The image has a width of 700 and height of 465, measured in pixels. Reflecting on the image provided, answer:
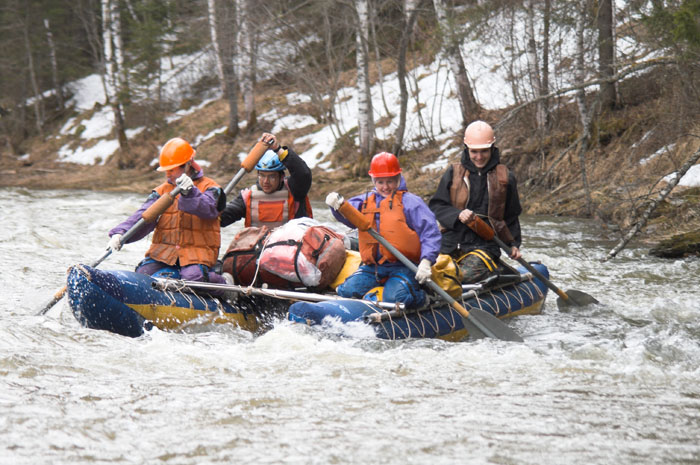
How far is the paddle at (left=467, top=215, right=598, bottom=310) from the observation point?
247 inches

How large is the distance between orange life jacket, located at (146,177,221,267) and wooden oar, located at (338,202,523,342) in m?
1.31

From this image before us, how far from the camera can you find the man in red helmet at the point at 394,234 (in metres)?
5.52

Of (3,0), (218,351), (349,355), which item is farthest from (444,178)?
(3,0)

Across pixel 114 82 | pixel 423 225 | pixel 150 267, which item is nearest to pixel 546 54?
pixel 423 225

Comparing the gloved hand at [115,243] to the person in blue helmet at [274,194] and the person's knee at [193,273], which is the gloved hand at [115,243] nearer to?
the person's knee at [193,273]

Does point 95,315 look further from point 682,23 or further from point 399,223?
point 682,23

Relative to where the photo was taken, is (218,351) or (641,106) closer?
(218,351)

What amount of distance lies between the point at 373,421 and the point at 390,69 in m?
20.3

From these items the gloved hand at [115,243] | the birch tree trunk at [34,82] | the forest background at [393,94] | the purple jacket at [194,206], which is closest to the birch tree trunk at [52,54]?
the forest background at [393,94]

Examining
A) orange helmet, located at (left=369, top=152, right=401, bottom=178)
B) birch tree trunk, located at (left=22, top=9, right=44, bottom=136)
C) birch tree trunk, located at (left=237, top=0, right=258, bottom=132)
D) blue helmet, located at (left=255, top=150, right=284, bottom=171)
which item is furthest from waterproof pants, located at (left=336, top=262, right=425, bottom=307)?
birch tree trunk, located at (left=22, top=9, right=44, bottom=136)

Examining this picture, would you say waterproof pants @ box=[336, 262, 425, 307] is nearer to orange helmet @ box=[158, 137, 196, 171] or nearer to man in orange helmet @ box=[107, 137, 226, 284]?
man in orange helmet @ box=[107, 137, 226, 284]

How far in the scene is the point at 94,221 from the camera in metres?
13.4

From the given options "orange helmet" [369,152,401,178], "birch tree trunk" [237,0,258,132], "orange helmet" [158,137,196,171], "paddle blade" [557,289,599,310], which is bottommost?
"paddle blade" [557,289,599,310]

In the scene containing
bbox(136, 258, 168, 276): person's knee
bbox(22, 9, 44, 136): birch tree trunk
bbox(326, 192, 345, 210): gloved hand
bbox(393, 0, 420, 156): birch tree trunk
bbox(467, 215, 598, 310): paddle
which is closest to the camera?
bbox(326, 192, 345, 210): gloved hand
